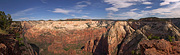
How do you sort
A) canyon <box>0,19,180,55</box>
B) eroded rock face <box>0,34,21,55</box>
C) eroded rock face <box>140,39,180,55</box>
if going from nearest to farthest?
eroded rock face <box>0,34,21,55</box>, eroded rock face <box>140,39,180,55</box>, canyon <box>0,19,180,55</box>

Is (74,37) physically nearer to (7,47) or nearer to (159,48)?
(7,47)

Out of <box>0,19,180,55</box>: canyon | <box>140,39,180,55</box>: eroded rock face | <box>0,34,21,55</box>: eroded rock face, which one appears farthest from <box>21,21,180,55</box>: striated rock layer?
<box>0,34,21,55</box>: eroded rock face

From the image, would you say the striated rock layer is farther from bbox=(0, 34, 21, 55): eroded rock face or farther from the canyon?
bbox=(0, 34, 21, 55): eroded rock face

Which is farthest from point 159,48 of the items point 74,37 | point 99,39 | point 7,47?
point 74,37

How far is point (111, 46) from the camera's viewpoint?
32.4 metres

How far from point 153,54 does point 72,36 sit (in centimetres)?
7409

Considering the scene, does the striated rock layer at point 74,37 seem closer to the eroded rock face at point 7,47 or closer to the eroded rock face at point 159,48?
the eroded rock face at point 159,48

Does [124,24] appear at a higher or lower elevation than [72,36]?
higher

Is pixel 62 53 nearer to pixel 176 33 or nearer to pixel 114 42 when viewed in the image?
pixel 114 42

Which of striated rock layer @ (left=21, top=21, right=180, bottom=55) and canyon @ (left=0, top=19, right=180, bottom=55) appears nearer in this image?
canyon @ (left=0, top=19, right=180, bottom=55)

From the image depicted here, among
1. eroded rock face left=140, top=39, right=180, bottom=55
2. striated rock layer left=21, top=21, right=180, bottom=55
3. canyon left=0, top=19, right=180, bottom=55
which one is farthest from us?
striated rock layer left=21, top=21, right=180, bottom=55

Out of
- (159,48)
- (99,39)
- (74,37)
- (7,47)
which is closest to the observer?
(7,47)

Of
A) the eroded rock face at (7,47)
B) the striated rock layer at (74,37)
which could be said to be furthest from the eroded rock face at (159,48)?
the striated rock layer at (74,37)

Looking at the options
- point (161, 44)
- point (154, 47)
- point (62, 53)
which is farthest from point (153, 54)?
point (62, 53)
